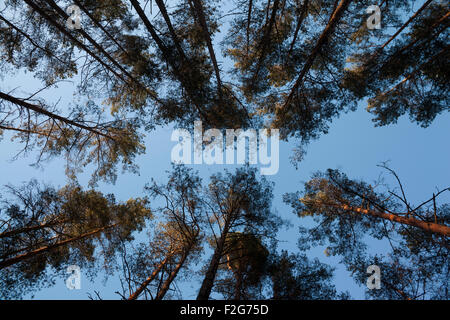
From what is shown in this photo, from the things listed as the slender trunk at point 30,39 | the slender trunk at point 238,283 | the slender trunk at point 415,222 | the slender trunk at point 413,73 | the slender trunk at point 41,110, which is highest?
the slender trunk at point 30,39

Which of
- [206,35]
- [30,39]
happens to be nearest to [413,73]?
[206,35]

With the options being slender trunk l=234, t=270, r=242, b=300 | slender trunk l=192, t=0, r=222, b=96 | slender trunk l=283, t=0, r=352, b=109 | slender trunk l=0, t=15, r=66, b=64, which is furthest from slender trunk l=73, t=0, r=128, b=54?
slender trunk l=234, t=270, r=242, b=300

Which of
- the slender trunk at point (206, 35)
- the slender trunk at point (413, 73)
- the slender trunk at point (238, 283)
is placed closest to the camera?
the slender trunk at point (206, 35)

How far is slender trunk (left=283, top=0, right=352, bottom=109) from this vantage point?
4.34 metres

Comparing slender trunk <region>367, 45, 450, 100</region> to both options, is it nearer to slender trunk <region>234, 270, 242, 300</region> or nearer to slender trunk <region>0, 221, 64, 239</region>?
slender trunk <region>234, 270, 242, 300</region>

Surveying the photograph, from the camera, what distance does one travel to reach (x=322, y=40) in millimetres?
4754

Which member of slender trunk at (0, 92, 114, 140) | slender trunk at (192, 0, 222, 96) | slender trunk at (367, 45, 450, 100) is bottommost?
slender trunk at (0, 92, 114, 140)

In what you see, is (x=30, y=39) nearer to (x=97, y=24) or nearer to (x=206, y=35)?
(x=97, y=24)

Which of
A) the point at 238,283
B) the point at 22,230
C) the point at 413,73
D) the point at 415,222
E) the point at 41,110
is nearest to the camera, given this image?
the point at 415,222

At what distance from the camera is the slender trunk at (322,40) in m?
4.34

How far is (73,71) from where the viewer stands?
5.46 metres

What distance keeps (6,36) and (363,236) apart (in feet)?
39.4

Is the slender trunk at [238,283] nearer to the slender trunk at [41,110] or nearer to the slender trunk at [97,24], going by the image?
the slender trunk at [41,110]

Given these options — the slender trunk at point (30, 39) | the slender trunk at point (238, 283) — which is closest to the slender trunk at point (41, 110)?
the slender trunk at point (30, 39)
